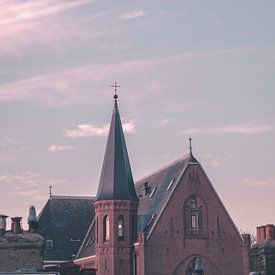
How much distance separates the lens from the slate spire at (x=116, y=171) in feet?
278

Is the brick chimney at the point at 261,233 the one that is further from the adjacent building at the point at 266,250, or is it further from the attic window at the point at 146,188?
the attic window at the point at 146,188

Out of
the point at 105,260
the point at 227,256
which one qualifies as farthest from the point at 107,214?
the point at 227,256

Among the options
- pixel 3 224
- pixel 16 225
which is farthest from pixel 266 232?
pixel 3 224

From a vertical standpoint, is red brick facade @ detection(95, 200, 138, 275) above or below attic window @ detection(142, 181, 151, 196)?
below

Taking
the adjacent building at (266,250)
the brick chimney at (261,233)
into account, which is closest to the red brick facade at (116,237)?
the adjacent building at (266,250)

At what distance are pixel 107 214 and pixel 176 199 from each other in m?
7.12

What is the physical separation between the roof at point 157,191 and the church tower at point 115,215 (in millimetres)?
1530

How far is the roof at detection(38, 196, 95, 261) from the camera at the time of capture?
96.9 m

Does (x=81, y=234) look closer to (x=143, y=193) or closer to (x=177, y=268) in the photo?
(x=143, y=193)

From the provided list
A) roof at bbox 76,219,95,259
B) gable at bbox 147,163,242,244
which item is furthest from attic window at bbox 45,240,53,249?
gable at bbox 147,163,242,244

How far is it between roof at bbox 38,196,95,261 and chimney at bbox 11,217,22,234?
1515 cm

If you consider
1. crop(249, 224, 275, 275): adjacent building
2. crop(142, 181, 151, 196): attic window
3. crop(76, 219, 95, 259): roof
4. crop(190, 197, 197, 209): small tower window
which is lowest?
crop(249, 224, 275, 275): adjacent building

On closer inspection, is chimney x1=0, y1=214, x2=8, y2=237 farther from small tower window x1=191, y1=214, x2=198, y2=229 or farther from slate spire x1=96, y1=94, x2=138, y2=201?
small tower window x1=191, y1=214, x2=198, y2=229

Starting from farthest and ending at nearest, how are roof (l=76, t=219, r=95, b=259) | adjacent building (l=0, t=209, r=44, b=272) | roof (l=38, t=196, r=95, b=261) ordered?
roof (l=38, t=196, r=95, b=261) → roof (l=76, t=219, r=95, b=259) → adjacent building (l=0, t=209, r=44, b=272)
